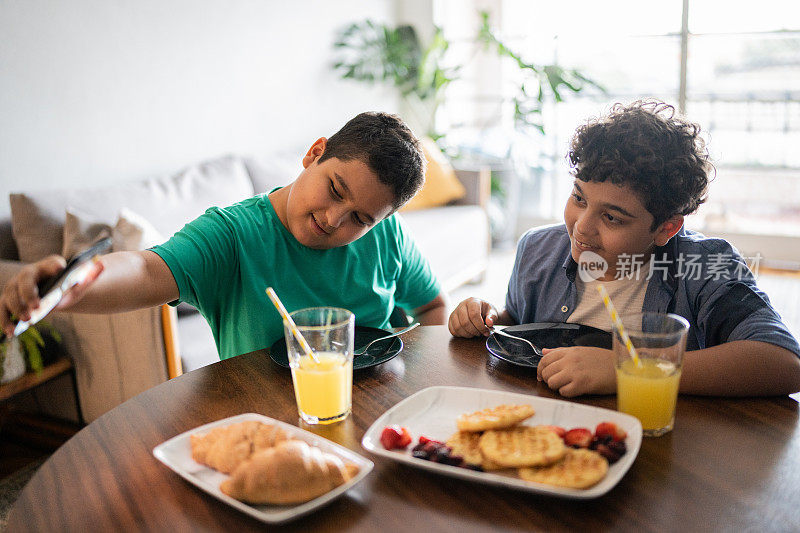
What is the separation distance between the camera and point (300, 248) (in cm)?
142

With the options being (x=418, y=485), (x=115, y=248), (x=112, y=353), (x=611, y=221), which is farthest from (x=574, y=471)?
(x=112, y=353)

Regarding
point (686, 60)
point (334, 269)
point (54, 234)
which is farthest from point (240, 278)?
point (686, 60)

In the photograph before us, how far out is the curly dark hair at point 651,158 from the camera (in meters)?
1.26

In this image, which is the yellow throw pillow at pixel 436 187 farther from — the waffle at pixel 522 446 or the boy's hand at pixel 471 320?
the waffle at pixel 522 446

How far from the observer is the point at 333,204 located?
4.22 feet

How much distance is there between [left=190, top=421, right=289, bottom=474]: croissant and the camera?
85cm

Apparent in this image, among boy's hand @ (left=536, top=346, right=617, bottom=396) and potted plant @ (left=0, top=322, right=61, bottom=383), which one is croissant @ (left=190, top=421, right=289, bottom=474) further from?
potted plant @ (left=0, top=322, right=61, bottom=383)

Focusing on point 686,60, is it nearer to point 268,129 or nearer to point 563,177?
point 563,177

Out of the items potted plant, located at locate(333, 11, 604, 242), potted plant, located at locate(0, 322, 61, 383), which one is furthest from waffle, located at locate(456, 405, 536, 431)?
potted plant, located at locate(333, 11, 604, 242)

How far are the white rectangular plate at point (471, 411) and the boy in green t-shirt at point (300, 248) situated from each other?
0.43m

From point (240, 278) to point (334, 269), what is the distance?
0.67 ft

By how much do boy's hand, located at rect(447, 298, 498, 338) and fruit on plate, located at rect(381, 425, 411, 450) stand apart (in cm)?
45

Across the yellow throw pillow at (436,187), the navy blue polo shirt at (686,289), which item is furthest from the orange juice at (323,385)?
the yellow throw pillow at (436,187)

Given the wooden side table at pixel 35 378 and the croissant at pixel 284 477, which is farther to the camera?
the wooden side table at pixel 35 378
